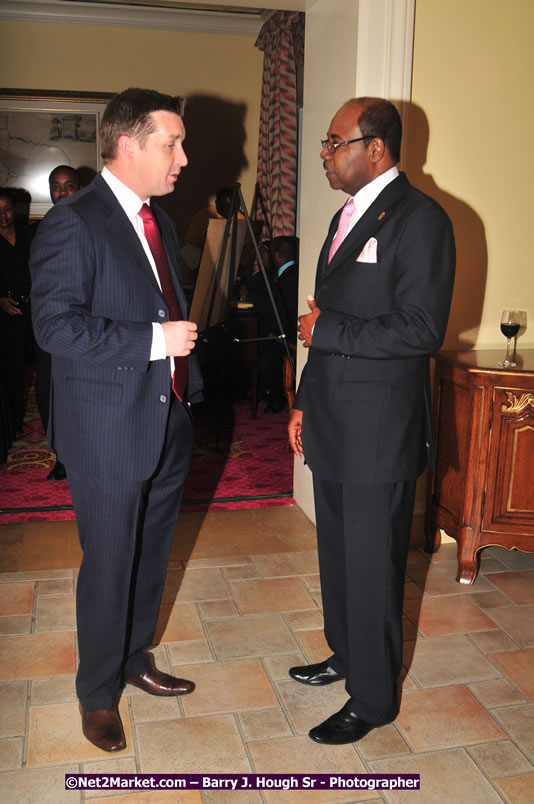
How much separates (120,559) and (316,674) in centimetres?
87

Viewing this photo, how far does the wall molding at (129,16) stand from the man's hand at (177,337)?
22.4 feet

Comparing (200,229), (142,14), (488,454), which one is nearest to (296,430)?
(488,454)

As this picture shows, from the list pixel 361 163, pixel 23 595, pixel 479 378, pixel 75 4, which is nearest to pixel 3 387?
pixel 23 595

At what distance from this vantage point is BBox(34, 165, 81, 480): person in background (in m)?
4.38

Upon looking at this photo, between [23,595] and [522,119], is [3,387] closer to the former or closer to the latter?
[23,595]

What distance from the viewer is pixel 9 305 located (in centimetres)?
548

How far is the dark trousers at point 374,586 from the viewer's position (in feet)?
7.38

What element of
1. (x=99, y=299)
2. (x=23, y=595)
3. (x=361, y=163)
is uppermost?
(x=361, y=163)

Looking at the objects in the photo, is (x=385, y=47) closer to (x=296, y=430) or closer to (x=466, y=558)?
(x=296, y=430)

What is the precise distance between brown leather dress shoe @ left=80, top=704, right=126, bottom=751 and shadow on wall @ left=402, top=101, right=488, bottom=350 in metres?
2.37

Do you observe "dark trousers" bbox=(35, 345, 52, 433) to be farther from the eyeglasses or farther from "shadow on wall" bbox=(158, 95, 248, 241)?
"shadow on wall" bbox=(158, 95, 248, 241)

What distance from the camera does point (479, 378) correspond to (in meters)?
3.36

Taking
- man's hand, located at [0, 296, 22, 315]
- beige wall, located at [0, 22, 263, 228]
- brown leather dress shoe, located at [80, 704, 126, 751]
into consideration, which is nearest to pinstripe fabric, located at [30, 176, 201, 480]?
brown leather dress shoe, located at [80, 704, 126, 751]

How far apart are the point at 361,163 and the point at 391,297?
15.1 inches
